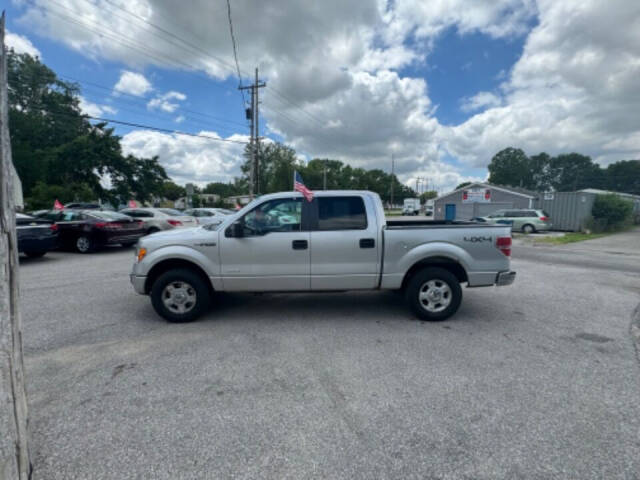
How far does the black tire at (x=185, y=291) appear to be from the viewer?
432 centimetres

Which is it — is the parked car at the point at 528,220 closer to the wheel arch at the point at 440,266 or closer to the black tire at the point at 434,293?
the wheel arch at the point at 440,266

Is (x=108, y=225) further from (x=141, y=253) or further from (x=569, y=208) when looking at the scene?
(x=569, y=208)

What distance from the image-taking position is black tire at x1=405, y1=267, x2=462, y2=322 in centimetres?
443

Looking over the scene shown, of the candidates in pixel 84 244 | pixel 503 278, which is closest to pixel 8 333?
pixel 503 278

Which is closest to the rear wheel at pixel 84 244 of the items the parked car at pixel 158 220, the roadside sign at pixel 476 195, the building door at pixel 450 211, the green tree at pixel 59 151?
the parked car at pixel 158 220

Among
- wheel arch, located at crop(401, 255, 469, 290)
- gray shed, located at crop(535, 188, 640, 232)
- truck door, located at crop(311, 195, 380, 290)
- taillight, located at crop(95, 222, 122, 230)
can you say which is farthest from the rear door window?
gray shed, located at crop(535, 188, 640, 232)

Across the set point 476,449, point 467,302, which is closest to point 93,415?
point 476,449

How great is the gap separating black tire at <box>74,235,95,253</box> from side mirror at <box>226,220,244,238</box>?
29.0ft

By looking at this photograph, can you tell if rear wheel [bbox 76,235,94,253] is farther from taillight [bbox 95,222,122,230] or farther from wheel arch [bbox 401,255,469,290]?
wheel arch [bbox 401,255,469,290]

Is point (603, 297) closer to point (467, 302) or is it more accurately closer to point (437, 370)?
point (467, 302)

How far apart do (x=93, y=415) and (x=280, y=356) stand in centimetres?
168

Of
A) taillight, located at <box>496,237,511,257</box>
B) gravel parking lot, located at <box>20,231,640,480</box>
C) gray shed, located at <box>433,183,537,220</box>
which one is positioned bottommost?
gravel parking lot, located at <box>20,231,640,480</box>

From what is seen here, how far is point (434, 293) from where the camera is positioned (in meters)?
4.48

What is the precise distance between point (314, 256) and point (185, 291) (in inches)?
73.1
